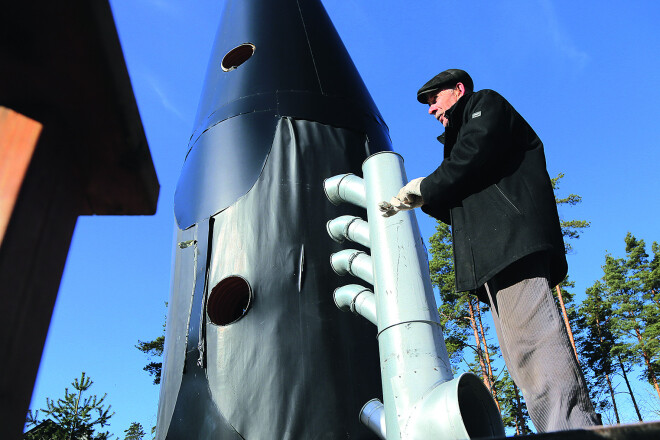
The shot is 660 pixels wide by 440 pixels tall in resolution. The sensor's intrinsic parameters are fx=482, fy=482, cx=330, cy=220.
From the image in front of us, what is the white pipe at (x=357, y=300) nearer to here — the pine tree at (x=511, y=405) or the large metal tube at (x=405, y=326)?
the large metal tube at (x=405, y=326)

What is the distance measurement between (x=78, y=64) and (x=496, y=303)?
2.03 m

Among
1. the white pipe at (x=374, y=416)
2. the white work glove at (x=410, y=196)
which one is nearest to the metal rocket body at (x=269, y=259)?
the white pipe at (x=374, y=416)

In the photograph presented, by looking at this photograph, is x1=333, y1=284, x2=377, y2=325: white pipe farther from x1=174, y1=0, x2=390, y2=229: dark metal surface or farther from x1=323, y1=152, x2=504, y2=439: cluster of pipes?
x1=174, y1=0, x2=390, y2=229: dark metal surface

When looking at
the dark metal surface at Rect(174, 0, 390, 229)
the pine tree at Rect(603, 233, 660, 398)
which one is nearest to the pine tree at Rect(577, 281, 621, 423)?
the pine tree at Rect(603, 233, 660, 398)

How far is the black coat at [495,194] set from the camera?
7.47 feet

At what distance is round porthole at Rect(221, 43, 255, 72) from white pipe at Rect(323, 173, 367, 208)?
3.57 m

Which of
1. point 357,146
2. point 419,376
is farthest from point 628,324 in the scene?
point 419,376

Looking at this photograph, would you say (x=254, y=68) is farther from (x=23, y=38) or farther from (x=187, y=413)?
(x=23, y=38)

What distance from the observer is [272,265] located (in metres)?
5.00

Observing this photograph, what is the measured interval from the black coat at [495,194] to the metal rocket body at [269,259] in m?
2.45

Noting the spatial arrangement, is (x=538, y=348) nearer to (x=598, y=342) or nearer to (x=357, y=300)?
(x=357, y=300)

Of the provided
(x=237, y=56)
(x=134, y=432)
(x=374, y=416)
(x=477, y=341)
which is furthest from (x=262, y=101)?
(x=134, y=432)

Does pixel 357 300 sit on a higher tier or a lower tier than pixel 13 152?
higher

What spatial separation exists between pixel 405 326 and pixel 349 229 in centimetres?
162
